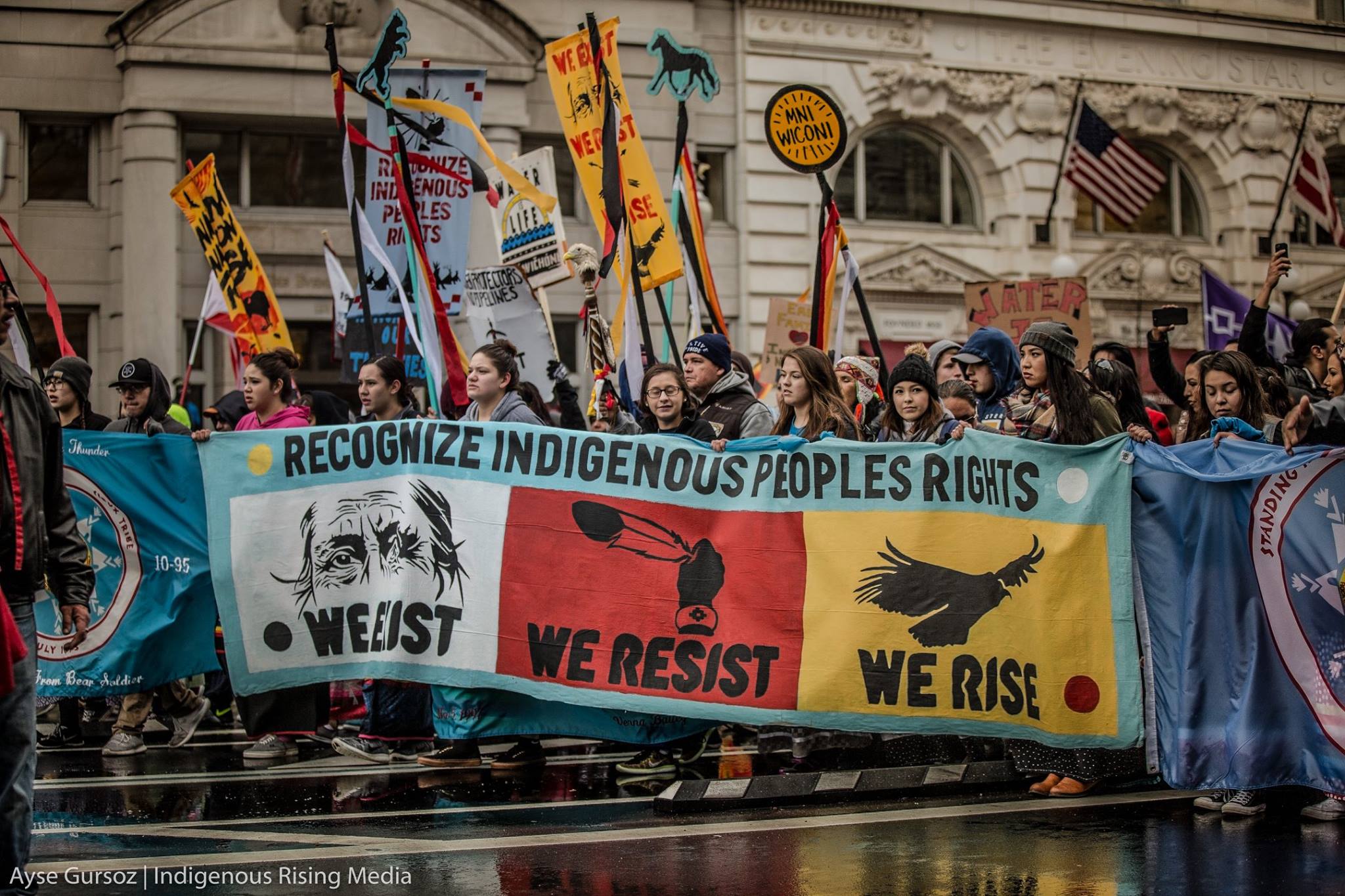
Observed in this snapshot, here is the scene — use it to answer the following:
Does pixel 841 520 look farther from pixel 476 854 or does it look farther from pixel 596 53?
pixel 596 53

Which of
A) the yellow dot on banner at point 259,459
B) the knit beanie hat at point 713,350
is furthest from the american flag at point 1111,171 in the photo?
the yellow dot on banner at point 259,459

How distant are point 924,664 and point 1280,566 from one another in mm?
1573

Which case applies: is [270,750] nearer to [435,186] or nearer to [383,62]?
[435,186]

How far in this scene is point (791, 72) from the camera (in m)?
22.8

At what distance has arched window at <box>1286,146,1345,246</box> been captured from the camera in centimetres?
2653

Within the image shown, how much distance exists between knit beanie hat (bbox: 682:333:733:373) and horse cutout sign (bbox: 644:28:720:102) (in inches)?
142

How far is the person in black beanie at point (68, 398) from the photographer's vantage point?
8234 millimetres

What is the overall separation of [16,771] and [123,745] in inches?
152

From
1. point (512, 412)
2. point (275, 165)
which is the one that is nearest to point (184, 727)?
point (512, 412)

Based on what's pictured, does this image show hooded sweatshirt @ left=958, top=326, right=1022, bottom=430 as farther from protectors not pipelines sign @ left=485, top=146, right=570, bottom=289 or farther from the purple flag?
the purple flag

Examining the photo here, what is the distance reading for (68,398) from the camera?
347 inches

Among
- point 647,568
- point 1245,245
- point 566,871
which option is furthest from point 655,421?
point 1245,245

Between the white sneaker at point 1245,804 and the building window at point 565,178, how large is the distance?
16.1m

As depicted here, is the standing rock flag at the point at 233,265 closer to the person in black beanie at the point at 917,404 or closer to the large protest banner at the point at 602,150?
the large protest banner at the point at 602,150
